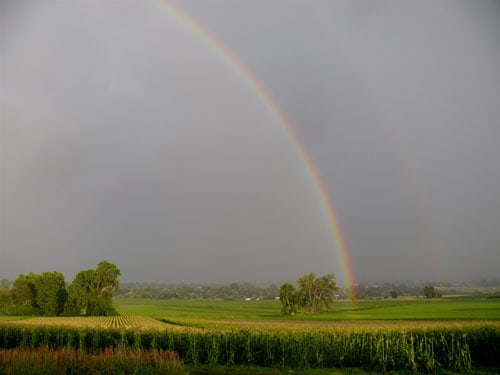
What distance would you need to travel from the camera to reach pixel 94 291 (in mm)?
96312

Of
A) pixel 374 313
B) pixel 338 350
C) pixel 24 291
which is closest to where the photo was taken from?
pixel 338 350

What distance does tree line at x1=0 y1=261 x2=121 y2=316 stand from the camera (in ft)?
312

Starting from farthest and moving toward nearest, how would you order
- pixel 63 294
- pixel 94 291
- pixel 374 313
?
pixel 63 294 < pixel 94 291 < pixel 374 313

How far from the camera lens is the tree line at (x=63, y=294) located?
312ft

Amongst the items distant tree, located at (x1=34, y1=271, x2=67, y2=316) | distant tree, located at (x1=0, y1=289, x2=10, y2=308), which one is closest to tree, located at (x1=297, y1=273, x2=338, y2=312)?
distant tree, located at (x1=34, y1=271, x2=67, y2=316)

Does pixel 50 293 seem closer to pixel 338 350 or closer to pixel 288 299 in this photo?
pixel 288 299

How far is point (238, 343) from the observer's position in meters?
31.8

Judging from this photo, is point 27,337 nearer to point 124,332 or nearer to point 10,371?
point 124,332

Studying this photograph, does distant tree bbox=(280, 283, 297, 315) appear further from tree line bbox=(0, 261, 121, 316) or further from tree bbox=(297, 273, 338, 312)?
tree line bbox=(0, 261, 121, 316)


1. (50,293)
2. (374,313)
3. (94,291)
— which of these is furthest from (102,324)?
(374,313)

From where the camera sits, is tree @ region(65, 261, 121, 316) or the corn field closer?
the corn field

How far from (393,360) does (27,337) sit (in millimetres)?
34185

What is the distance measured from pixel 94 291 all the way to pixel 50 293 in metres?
10.6

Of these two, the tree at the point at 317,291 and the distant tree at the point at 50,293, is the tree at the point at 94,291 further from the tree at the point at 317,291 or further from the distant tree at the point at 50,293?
the tree at the point at 317,291
